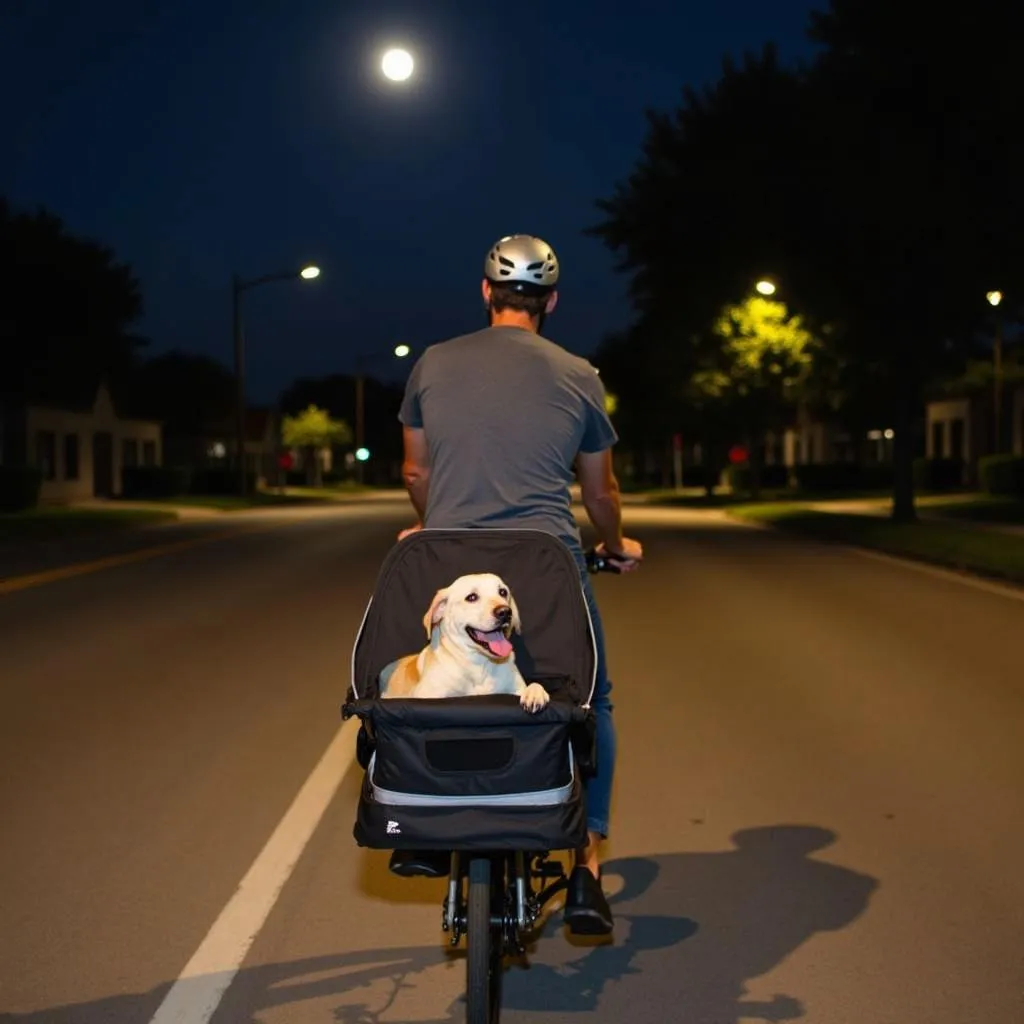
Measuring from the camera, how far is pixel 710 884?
226 inches

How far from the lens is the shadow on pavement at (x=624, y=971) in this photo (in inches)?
173

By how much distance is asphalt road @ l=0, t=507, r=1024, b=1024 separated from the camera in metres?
4.59

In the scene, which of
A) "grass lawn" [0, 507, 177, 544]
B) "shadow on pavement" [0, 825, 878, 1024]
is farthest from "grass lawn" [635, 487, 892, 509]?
"shadow on pavement" [0, 825, 878, 1024]

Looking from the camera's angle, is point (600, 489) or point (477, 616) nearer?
point (477, 616)

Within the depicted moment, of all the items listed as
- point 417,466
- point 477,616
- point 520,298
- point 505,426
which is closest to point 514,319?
point 520,298

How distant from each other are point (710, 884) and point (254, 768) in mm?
2969

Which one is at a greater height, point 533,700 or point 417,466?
point 417,466

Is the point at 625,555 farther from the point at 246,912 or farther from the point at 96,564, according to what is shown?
the point at 96,564

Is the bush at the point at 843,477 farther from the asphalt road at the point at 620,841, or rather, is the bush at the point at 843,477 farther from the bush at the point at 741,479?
the asphalt road at the point at 620,841

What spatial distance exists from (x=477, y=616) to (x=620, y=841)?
9.20ft

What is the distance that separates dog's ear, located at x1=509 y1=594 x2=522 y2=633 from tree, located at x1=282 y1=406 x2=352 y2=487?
9272 centimetres

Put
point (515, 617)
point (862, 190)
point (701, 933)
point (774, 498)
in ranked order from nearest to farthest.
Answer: point (515, 617) < point (701, 933) < point (862, 190) < point (774, 498)

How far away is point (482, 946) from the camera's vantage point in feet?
12.4

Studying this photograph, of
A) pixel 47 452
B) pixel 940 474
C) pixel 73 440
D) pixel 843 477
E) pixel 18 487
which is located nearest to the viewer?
pixel 18 487
